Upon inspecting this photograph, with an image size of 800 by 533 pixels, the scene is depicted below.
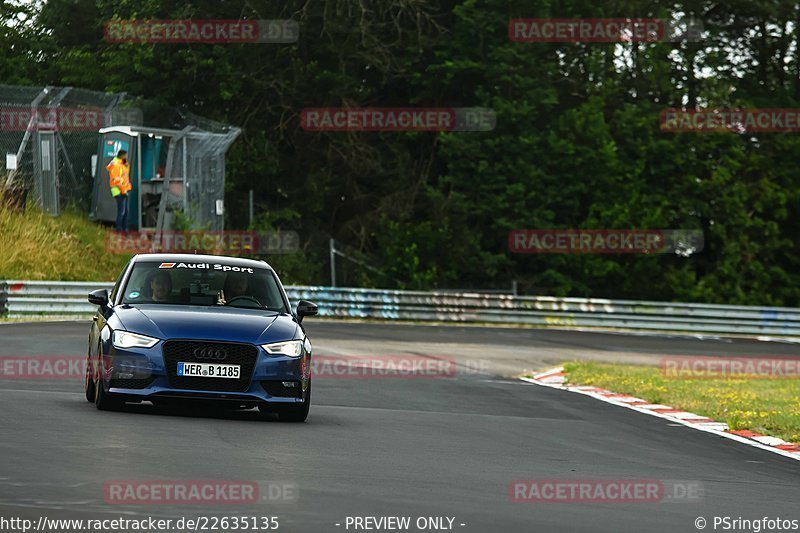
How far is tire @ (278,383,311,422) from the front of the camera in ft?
46.4

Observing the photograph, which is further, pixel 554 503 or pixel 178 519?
pixel 554 503

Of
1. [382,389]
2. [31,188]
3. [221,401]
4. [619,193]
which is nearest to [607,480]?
[221,401]

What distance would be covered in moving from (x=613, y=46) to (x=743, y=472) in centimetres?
4329

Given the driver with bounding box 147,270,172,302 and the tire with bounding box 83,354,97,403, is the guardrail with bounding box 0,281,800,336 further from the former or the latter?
the driver with bounding box 147,270,172,302

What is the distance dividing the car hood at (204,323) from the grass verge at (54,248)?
21987mm

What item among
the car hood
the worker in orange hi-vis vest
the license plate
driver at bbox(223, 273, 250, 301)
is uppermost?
the worker in orange hi-vis vest

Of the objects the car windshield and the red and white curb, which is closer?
the car windshield

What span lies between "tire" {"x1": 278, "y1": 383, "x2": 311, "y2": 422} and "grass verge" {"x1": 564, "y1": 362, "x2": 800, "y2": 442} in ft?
15.9

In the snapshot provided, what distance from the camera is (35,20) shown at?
50.7 meters

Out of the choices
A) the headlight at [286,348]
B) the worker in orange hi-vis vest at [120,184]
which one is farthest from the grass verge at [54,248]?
the headlight at [286,348]

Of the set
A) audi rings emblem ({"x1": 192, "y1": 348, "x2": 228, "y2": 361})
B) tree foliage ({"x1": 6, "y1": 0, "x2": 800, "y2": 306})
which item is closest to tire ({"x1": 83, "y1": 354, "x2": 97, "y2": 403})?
audi rings emblem ({"x1": 192, "y1": 348, "x2": 228, "y2": 361})

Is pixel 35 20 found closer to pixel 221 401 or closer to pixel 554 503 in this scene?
pixel 221 401

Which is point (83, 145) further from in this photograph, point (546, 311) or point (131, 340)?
point (131, 340)

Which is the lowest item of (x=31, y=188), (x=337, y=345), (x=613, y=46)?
(x=337, y=345)
